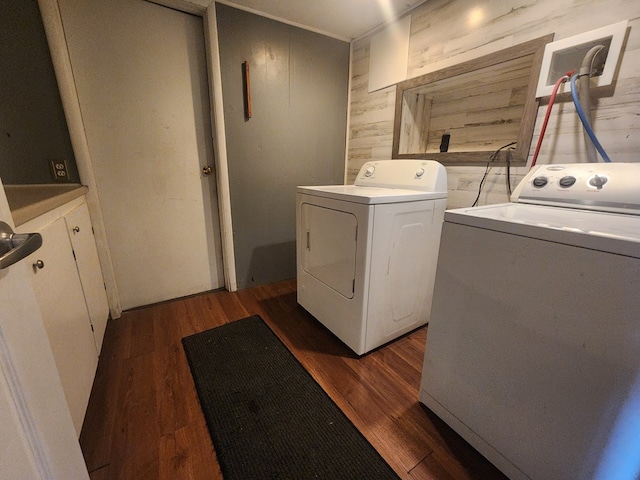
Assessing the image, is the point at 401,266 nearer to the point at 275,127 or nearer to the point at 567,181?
the point at 567,181

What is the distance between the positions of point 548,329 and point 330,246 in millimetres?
1041

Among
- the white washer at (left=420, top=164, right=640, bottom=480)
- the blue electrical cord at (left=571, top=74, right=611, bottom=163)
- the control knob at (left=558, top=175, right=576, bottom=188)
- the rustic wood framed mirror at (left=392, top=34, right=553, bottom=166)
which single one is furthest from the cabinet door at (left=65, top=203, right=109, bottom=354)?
the blue electrical cord at (left=571, top=74, right=611, bottom=163)

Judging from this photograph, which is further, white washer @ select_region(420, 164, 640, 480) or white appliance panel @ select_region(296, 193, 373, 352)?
white appliance panel @ select_region(296, 193, 373, 352)

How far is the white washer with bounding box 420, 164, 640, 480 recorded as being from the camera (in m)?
0.68

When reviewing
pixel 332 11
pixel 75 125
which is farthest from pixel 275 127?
pixel 75 125

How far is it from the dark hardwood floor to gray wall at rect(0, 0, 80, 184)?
1.10 metres

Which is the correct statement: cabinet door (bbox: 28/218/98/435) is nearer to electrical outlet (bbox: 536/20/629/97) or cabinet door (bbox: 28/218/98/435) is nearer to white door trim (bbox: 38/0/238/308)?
white door trim (bbox: 38/0/238/308)

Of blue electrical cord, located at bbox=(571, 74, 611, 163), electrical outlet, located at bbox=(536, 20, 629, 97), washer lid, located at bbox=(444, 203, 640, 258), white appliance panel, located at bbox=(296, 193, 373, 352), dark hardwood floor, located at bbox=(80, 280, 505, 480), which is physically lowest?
dark hardwood floor, located at bbox=(80, 280, 505, 480)

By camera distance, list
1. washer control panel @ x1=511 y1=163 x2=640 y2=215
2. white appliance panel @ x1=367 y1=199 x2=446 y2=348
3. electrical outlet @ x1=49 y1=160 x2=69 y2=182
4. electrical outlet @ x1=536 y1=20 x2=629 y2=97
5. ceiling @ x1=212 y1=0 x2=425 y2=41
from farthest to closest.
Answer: ceiling @ x1=212 y1=0 x2=425 y2=41
electrical outlet @ x1=49 y1=160 x2=69 y2=182
white appliance panel @ x1=367 y1=199 x2=446 y2=348
electrical outlet @ x1=536 y1=20 x2=629 y2=97
washer control panel @ x1=511 y1=163 x2=640 y2=215

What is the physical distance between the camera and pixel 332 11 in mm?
1920

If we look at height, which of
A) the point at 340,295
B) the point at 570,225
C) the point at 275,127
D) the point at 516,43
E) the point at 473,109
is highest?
the point at 516,43

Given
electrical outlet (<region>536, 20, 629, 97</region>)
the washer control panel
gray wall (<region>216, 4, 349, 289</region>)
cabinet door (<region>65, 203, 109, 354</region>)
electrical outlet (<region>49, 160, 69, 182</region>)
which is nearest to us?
the washer control panel

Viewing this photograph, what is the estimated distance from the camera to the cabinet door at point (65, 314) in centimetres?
87

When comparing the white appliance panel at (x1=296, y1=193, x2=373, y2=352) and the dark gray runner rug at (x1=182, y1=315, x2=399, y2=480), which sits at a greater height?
the white appliance panel at (x1=296, y1=193, x2=373, y2=352)
